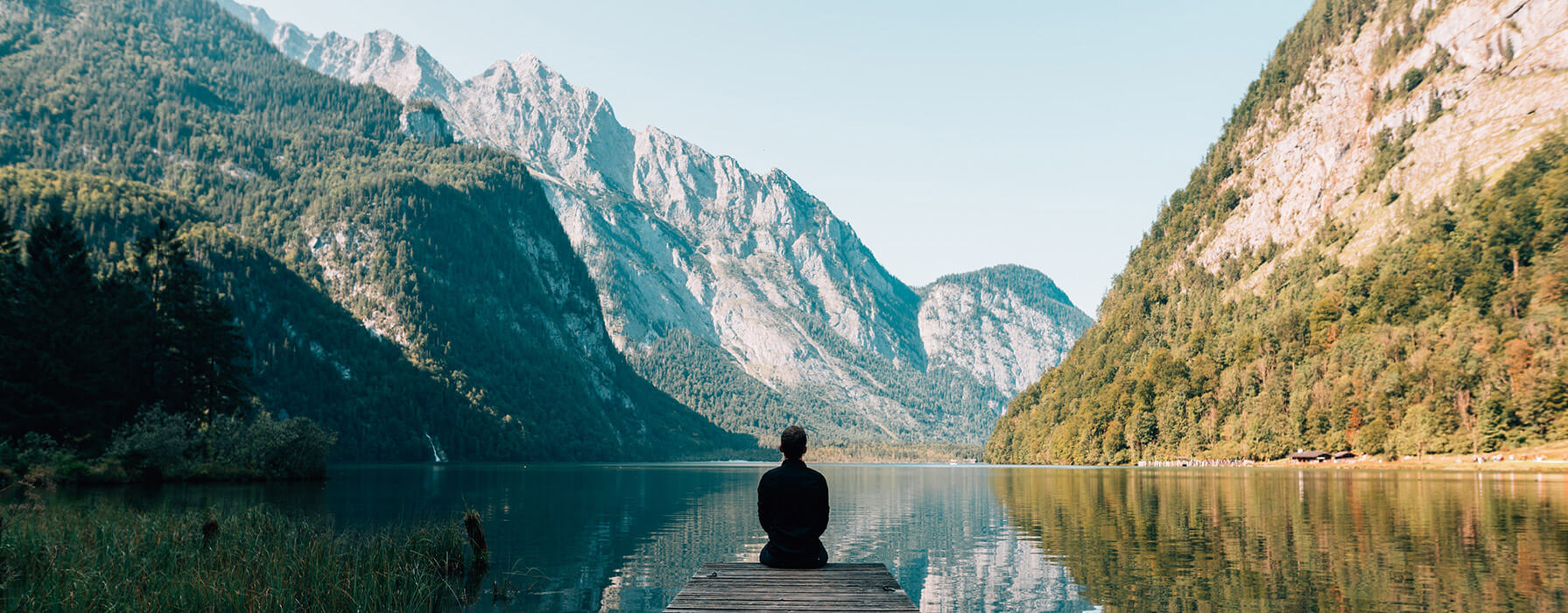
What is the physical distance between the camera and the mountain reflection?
80.4ft

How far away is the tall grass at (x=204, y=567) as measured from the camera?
18656mm

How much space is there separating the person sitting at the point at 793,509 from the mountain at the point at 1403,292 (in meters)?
122

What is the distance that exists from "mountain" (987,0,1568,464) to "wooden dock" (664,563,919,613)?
12219 cm

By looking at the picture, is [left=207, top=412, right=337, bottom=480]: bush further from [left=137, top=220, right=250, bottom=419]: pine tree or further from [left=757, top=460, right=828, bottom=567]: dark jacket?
[left=757, top=460, right=828, bottom=567]: dark jacket

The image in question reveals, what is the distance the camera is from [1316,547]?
3434 centimetres

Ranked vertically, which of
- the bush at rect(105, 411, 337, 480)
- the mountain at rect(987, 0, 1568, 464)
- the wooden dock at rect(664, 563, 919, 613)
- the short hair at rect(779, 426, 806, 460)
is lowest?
the bush at rect(105, 411, 337, 480)

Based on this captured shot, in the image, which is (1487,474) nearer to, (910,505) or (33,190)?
(910,505)

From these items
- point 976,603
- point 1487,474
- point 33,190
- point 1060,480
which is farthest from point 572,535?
point 33,190

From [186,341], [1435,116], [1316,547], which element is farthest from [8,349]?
[1435,116]

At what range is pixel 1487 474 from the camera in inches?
3425

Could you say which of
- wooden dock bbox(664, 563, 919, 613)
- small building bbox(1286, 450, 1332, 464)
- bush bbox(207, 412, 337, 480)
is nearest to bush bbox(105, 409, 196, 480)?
bush bbox(207, 412, 337, 480)

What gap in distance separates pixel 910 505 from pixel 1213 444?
10569 cm

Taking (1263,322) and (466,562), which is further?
(1263,322)

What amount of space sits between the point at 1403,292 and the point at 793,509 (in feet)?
504
